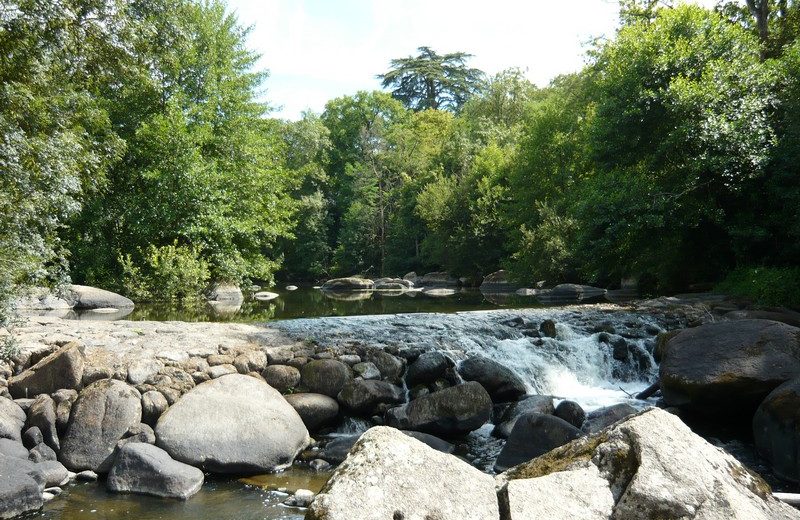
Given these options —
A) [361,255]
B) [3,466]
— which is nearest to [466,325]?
[3,466]

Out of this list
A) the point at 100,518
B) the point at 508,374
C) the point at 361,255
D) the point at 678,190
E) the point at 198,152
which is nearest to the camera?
the point at 100,518

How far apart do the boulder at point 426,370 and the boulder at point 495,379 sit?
328 millimetres

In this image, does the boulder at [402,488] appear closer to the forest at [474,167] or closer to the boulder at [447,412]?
the boulder at [447,412]

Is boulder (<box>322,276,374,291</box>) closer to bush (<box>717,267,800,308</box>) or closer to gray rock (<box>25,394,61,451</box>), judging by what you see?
bush (<box>717,267,800,308</box>)

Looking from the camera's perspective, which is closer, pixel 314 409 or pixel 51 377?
pixel 51 377

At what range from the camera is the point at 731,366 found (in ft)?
24.9

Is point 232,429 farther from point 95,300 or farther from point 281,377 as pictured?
point 95,300

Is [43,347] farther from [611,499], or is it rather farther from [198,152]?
[198,152]

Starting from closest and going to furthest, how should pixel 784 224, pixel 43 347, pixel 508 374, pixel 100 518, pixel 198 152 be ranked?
1. pixel 100 518
2. pixel 43 347
3. pixel 508 374
4. pixel 784 224
5. pixel 198 152

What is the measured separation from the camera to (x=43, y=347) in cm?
807

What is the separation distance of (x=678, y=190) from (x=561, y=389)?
930 cm

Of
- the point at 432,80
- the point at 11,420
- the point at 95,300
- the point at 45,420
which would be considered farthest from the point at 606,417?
the point at 432,80

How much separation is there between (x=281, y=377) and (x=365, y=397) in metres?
1.18

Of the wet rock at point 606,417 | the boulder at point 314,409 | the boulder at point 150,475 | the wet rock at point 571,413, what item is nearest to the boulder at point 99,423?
the boulder at point 150,475
